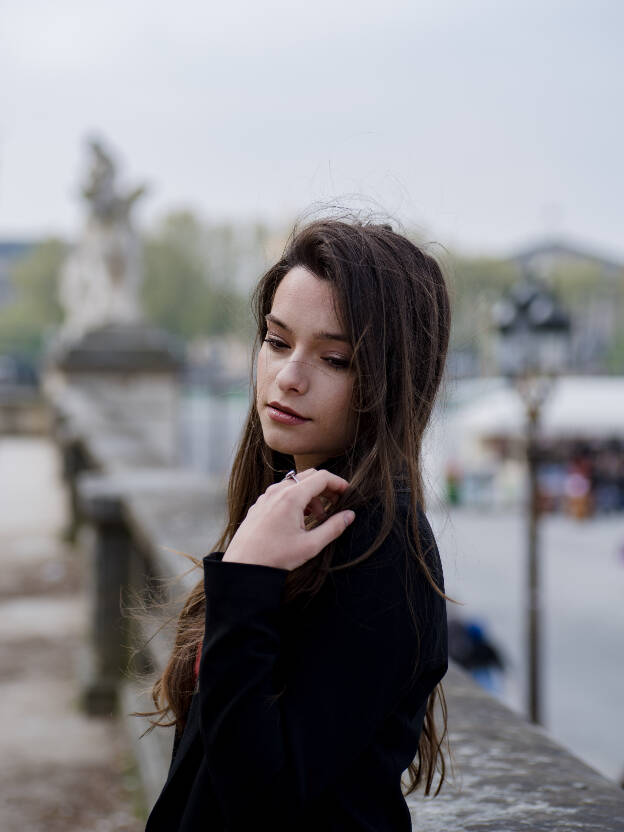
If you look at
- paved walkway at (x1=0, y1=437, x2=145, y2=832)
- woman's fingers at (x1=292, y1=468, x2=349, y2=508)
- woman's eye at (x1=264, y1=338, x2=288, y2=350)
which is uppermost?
woman's eye at (x1=264, y1=338, x2=288, y2=350)

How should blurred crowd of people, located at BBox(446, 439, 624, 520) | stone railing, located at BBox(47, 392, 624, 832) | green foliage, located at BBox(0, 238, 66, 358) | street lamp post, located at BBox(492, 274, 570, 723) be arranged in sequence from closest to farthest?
stone railing, located at BBox(47, 392, 624, 832)
street lamp post, located at BBox(492, 274, 570, 723)
blurred crowd of people, located at BBox(446, 439, 624, 520)
green foliage, located at BBox(0, 238, 66, 358)

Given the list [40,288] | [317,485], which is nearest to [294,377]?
[317,485]

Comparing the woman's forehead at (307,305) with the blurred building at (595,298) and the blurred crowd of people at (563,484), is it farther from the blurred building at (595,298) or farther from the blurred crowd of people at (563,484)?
the blurred building at (595,298)

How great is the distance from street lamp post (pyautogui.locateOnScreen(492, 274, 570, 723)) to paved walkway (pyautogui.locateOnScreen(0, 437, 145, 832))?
3.14 metres

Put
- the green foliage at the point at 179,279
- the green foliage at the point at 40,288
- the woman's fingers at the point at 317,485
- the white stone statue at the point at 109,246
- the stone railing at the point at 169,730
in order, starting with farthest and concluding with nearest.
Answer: the green foliage at the point at 40,288 → the green foliage at the point at 179,279 → the white stone statue at the point at 109,246 → the stone railing at the point at 169,730 → the woman's fingers at the point at 317,485

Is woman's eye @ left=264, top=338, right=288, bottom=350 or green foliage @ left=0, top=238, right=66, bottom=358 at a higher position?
green foliage @ left=0, top=238, right=66, bottom=358

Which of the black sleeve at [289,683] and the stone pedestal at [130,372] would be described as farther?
the stone pedestal at [130,372]

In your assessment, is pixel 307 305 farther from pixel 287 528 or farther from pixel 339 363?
pixel 287 528

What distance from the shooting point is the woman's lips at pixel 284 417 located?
52.8 inches

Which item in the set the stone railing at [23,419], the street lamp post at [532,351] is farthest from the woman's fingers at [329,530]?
the stone railing at [23,419]

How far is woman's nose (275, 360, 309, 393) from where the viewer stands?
4.32 ft

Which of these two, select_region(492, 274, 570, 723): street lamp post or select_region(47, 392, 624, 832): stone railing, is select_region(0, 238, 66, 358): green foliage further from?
select_region(47, 392, 624, 832): stone railing

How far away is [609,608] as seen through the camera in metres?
11.5

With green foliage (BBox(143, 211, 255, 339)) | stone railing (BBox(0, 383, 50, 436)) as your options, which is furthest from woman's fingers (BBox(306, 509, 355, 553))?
green foliage (BBox(143, 211, 255, 339))
